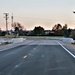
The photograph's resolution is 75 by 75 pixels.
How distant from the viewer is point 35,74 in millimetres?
12695

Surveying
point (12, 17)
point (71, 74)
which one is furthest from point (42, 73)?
point (12, 17)

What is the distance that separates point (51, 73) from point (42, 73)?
43cm

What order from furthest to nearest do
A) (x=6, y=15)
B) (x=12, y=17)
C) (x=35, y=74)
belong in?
(x=12, y=17)
(x=6, y=15)
(x=35, y=74)

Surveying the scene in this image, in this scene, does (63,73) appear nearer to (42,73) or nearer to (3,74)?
(42,73)

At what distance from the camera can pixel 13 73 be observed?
42.9ft

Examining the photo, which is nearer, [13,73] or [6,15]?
[13,73]

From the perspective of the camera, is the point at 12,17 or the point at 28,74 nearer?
the point at 28,74

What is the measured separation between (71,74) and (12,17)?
12741cm

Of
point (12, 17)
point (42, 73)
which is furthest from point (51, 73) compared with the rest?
point (12, 17)

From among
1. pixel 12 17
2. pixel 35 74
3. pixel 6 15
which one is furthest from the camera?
pixel 12 17

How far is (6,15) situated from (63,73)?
364ft

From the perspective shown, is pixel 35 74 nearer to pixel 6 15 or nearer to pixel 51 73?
pixel 51 73

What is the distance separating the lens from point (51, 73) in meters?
13.1

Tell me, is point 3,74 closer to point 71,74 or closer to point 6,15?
point 71,74
